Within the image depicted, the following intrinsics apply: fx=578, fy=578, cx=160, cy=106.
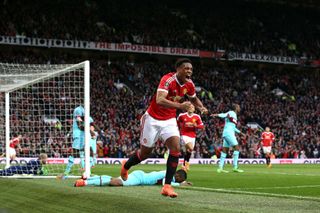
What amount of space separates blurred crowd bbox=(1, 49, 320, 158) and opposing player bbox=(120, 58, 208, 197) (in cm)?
2177

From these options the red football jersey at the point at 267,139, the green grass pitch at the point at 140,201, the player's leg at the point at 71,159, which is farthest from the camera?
the red football jersey at the point at 267,139

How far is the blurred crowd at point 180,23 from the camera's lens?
3984 centimetres

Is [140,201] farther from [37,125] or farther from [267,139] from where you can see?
[267,139]

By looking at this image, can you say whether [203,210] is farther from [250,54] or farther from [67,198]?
[250,54]

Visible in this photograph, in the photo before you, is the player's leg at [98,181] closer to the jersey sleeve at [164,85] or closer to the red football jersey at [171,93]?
the red football jersey at [171,93]

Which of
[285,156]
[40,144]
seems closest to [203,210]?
[40,144]

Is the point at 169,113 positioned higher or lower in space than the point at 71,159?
higher

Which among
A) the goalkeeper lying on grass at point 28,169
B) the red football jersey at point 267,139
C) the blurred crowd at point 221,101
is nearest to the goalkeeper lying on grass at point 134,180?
the goalkeeper lying on grass at point 28,169

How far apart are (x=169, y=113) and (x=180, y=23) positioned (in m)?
38.3

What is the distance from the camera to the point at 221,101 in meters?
41.0

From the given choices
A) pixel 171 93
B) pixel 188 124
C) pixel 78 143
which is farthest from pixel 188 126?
pixel 171 93

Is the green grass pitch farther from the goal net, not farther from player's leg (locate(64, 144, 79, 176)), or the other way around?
the goal net

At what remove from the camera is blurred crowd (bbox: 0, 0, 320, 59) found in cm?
3984

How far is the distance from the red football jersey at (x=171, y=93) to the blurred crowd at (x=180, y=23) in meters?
30.2
